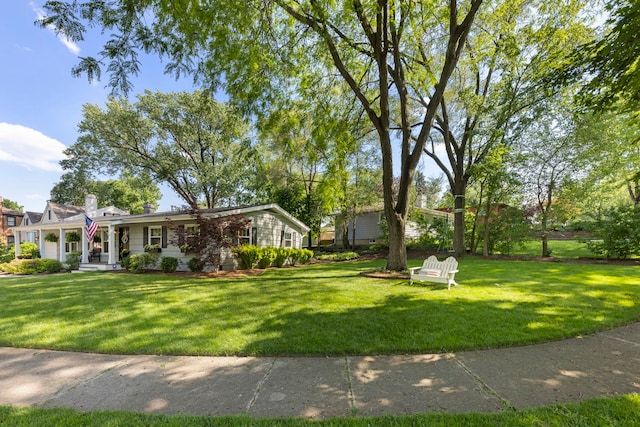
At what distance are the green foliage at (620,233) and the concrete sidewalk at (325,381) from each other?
43.2 feet

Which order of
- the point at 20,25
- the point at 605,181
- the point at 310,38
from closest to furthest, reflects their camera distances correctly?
1. the point at 20,25
2. the point at 310,38
3. the point at 605,181

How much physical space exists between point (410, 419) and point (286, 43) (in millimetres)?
10408

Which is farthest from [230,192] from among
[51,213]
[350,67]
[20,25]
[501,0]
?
[501,0]

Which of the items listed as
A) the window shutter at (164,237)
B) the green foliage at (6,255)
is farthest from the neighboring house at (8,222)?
the window shutter at (164,237)

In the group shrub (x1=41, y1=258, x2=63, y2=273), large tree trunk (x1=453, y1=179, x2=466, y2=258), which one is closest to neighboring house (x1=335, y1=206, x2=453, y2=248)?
large tree trunk (x1=453, y1=179, x2=466, y2=258)

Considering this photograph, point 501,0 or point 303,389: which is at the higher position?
point 501,0

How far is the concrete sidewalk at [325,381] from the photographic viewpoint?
274 centimetres

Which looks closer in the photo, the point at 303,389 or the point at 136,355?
the point at 303,389

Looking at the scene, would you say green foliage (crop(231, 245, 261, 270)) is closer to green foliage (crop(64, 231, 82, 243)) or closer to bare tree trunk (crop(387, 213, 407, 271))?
bare tree trunk (crop(387, 213, 407, 271))

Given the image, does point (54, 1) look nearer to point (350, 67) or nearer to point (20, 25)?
point (20, 25)

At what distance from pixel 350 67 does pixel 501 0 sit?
635cm

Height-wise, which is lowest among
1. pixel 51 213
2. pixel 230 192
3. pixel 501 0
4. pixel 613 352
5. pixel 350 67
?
pixel 613 352

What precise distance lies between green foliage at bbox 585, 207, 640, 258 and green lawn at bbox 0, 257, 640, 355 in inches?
254

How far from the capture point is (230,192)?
2542 cm
